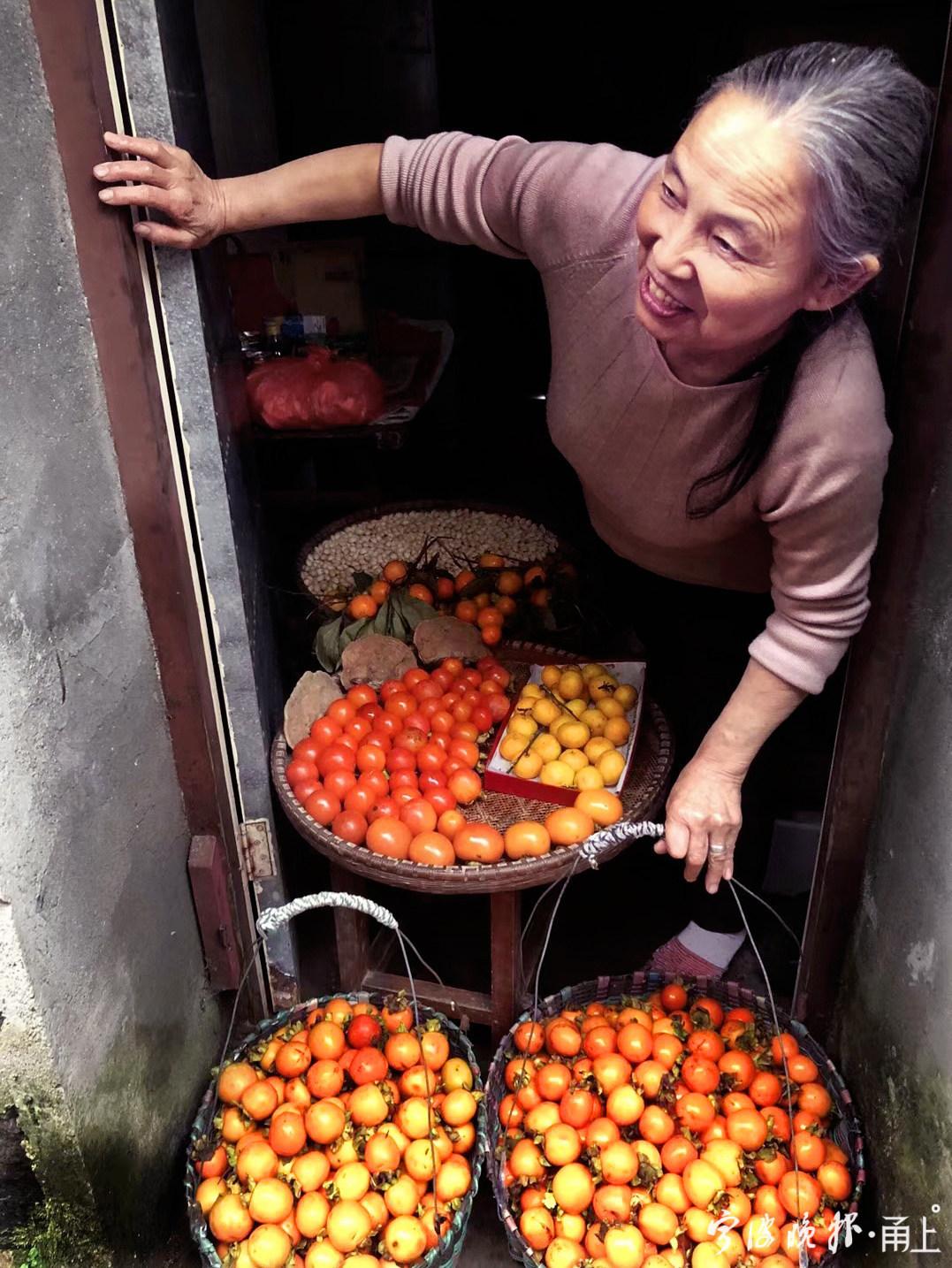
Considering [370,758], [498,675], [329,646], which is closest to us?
[370,758]

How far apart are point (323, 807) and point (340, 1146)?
26.4 inches

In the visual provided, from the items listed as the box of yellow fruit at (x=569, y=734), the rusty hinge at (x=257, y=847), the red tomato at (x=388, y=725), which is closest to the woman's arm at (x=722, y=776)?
the box of yellow fruit at (x=569, y=734)

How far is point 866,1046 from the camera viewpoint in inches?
78.2

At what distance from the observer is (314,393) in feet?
8.98

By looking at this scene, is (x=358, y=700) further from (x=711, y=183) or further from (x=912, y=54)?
(x=912, y=54)

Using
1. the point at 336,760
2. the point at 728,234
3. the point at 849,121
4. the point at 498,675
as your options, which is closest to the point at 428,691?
the point at 498,675

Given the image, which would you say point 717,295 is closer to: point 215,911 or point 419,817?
point 419,817

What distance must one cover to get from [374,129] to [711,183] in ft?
7.51

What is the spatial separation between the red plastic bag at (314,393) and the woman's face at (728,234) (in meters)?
1.45

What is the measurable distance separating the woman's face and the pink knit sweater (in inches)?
5.1

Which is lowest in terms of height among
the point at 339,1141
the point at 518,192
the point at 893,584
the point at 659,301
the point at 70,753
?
the point at 339,1141

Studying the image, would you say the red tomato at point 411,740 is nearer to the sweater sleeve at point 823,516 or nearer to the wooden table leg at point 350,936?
the wooden table leg at point 350,936

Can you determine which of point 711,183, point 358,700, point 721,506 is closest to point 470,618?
point 358,700

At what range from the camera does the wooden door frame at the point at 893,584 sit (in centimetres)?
151
